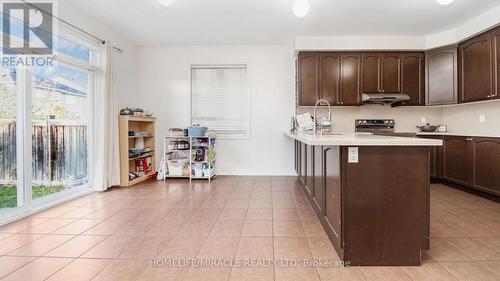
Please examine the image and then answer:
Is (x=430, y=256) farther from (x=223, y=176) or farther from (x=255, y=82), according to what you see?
(x=255, y=82)

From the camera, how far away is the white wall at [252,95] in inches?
212

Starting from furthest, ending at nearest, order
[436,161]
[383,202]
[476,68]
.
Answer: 1. [436,161]
2. [476,68]
3. [383,202]

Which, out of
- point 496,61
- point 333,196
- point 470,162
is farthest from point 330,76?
point 333,196

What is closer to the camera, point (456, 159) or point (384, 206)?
point (384, 206)

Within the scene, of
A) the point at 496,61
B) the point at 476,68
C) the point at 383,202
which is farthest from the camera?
the point at 476,68

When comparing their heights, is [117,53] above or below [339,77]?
above

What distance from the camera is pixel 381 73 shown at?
15.9ft

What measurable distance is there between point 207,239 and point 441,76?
4836mm

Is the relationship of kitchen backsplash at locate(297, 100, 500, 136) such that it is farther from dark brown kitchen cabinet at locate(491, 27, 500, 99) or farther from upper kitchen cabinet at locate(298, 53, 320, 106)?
dark brown kitchen cabinet at locate(491, 27, 500, 99)

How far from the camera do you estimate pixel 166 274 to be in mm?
1758

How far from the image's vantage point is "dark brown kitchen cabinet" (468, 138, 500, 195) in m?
3.49

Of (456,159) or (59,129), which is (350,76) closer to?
(456,159)

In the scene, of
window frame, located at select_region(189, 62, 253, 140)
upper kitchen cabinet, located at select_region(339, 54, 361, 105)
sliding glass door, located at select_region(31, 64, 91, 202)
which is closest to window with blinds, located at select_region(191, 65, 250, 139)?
window frame, located at select_region(189, 62, 253, 140)

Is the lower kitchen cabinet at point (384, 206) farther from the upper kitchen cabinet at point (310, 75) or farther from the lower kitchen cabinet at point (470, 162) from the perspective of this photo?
the upper kitchen cabinet at point (310, 75)
